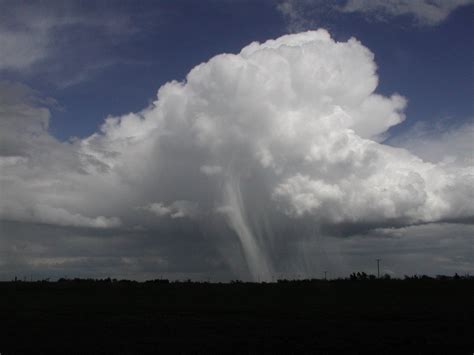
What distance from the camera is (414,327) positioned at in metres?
35.0

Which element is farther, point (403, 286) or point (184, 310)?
point (403, 286)

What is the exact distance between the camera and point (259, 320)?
39.8 meters

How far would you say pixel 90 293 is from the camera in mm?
72875

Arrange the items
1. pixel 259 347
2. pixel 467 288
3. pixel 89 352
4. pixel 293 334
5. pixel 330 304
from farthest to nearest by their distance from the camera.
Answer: pixel 467 288 < pixel 330 304 < pixel 293 334 < pixel 259 347 < pixel 89 352

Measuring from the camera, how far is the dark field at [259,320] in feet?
91.0

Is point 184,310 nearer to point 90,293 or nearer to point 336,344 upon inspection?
point 336,344

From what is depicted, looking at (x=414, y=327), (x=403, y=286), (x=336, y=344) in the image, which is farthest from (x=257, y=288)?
(x=336, y=344)

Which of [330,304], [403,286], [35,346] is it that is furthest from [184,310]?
[403,286]

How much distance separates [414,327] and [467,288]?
33.5 metres

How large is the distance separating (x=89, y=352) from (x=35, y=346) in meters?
4.14

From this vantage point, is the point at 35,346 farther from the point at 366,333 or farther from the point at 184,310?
the point at 184,310

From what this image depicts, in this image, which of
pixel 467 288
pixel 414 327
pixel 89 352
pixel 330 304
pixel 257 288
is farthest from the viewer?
pixel 257 288

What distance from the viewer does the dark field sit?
27750 millimetres

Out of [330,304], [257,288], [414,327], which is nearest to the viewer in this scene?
[414,327]
